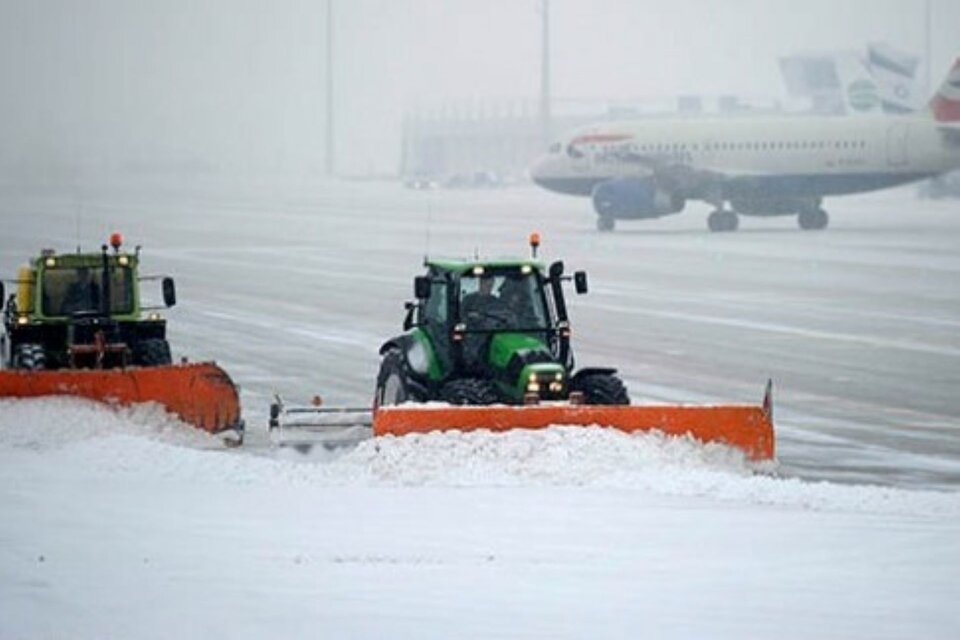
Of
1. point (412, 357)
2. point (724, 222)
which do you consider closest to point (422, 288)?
point (412, 357)

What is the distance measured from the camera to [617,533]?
638 inches

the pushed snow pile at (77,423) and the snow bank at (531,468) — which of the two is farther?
the pushed snow pile at (77,423)

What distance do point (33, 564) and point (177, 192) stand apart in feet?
381

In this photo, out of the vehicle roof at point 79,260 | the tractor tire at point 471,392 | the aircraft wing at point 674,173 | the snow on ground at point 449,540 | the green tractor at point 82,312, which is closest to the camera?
the snow on ground at point 449,540

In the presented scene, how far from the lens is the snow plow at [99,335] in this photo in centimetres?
2189

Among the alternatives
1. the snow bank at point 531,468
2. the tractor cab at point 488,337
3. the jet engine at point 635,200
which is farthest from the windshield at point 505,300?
the jet engine at point 635,200

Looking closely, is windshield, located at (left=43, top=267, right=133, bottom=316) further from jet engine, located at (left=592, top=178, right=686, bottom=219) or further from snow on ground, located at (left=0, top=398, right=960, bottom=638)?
jet engine, located at (left=592, top=178, right=686, bottom=219)

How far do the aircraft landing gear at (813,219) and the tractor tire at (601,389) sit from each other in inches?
2106

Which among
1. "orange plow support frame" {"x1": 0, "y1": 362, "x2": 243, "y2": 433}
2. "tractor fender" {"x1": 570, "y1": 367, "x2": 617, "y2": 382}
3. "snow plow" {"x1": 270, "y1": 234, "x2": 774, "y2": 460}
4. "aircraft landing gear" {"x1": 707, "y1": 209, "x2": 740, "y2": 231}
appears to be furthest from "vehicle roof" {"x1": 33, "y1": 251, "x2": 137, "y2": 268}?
"aircraft landing gear" {"x1": 707, "y1": 209, "x2": 740, "y2": 231}

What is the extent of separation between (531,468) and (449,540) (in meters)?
2.71

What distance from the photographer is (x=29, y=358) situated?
23.5 meters

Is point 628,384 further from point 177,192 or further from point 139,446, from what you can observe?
point 177,192

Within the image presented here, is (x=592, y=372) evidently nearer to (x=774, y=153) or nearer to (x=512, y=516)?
(x=512, y=516)

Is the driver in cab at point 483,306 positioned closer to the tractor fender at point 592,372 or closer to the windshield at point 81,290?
the tractor fender at point 592,372
